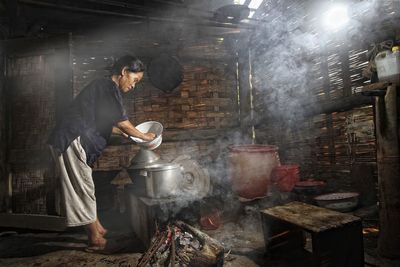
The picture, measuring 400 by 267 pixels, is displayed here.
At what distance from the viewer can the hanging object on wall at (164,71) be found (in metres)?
7.16

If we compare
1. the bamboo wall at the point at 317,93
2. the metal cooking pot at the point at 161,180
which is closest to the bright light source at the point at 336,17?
the bamboo wall at the point at 317,93

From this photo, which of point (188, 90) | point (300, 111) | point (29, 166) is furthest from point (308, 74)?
point (29, 166)

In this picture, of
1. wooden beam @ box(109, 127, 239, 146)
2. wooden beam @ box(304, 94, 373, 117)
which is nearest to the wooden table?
wooden beam @ box(304, 94, 373, 117)

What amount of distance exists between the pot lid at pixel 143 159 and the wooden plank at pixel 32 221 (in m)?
2.31

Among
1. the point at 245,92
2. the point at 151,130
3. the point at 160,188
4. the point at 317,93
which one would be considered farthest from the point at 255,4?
the point at 160,188

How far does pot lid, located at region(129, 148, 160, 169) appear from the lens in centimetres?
459

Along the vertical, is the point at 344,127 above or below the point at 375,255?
above

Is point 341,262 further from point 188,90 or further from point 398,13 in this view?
point 188,90

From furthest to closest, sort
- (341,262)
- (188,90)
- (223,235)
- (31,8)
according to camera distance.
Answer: (188,90)
(31,8)
(223,235)
(341,262)

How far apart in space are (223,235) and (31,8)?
7.01m

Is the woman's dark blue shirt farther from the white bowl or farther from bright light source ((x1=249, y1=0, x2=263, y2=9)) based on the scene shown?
bright light source ((x1=249, y1=0, x2=263, y2=9))

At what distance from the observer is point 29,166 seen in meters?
5.88

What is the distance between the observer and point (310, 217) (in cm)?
320

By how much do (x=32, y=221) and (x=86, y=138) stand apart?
276cm
